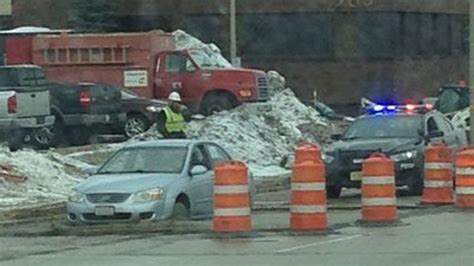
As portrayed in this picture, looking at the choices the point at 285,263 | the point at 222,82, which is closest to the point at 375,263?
the point at 285,263

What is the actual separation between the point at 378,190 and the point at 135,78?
22.6m

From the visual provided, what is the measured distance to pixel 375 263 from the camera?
14750mm

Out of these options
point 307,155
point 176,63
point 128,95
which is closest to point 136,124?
point 128,95

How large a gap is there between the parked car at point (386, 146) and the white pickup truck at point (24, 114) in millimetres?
8850

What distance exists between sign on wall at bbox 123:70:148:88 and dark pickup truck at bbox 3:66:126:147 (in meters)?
4.23

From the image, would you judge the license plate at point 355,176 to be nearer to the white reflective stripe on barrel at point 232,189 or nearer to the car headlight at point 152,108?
the white reflective stripe on barrel at point 232,189

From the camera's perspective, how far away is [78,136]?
121 feet

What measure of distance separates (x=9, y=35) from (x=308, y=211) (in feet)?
92.9

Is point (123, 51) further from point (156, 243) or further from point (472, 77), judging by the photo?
point (156, 243)

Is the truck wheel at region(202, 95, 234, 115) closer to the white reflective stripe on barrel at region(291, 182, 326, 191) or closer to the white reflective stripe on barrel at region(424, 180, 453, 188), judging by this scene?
the white reflective stripe on barrel at region(424, 180, 453, 188)

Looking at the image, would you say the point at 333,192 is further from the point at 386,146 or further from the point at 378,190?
the point at 378,190

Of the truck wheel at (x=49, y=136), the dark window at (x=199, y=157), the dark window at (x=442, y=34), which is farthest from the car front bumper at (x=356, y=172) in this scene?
the dark window at (x=442, y=34)

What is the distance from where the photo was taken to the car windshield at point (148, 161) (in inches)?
834

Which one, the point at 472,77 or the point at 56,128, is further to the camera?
the point at 56,128
